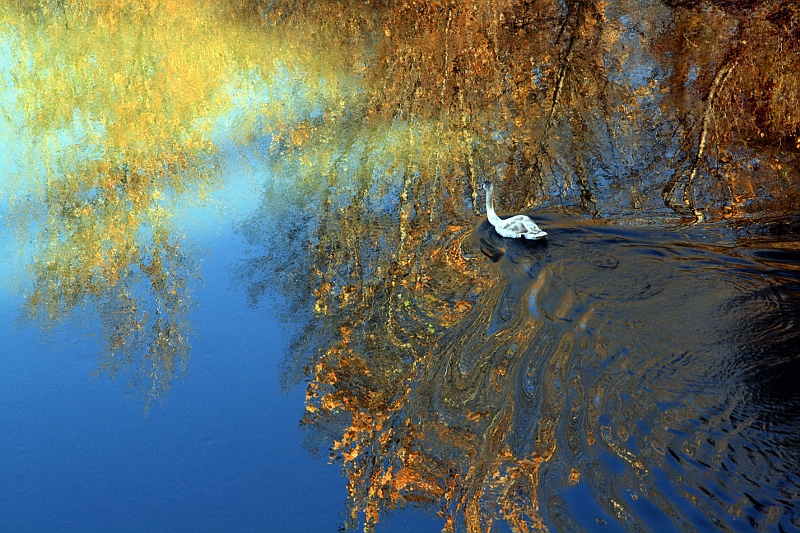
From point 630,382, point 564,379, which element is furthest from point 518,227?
point 630,382

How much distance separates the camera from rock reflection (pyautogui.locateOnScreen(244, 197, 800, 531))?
15.6 ft

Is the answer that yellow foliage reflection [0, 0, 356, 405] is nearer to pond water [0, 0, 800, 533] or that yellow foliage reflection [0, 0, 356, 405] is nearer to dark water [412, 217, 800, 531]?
pond water [0, 0, 800, 533]

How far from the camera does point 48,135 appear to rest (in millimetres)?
10133

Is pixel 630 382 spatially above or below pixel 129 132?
below

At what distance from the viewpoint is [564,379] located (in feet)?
18.4

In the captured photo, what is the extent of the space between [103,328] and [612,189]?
535cm

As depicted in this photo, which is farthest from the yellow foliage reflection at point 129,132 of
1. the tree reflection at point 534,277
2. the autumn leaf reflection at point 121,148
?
the tree reflection at point 534,277

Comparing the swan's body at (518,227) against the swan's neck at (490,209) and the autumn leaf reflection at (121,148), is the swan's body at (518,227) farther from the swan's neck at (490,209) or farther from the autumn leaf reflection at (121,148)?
the autumn leaf reflection at (121,148)

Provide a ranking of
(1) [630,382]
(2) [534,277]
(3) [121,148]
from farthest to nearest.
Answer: (3) [121,148], (2) [534,277], (1) [630,382]

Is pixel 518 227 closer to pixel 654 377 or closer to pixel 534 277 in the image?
pixel 534 277

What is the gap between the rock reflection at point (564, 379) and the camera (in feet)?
15.6

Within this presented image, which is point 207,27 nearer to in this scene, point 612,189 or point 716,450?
point 612,189

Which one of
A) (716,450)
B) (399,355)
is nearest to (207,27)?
(399,355)

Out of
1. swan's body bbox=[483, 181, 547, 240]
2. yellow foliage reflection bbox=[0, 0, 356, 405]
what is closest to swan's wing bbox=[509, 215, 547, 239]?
swan's body bbox=[483, 181, 547, 240]
